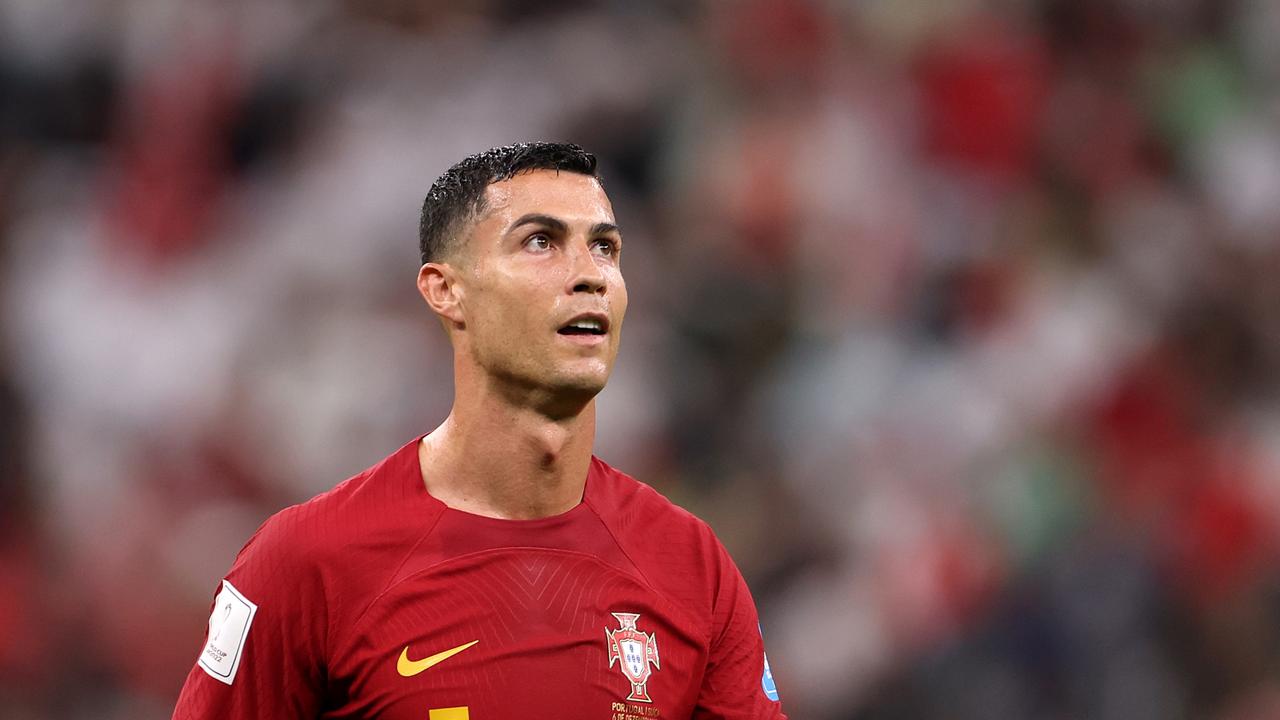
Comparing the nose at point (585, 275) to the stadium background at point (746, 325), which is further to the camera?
the stadium background at point (746, 325)

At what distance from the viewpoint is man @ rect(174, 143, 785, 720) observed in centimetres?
319

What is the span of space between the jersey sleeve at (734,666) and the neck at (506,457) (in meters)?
0.41

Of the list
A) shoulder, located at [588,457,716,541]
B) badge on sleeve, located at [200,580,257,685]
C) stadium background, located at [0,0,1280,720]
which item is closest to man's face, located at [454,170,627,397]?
shoulder, located at [588,457,716,541]

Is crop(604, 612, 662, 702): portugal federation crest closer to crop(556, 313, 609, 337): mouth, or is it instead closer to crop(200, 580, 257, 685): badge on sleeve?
crop(556, 313, 609, 337): mouth

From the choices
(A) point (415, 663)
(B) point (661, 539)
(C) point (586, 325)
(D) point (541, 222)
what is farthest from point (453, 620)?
(D) point (541, 222)

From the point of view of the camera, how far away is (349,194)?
802 centimetres

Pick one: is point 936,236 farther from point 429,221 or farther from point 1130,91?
point 429,221

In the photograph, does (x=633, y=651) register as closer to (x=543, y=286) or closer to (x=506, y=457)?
(x=506, y=457)

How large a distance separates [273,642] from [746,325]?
500 cm

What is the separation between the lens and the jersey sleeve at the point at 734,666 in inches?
137

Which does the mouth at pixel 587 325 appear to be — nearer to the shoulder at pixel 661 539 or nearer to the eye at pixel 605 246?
the eye at pixel 605 246

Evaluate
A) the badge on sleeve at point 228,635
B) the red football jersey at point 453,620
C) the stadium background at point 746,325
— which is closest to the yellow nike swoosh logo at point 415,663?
the red football jersey at point 453,620

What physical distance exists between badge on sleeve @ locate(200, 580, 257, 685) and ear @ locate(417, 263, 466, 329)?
2.28 ft

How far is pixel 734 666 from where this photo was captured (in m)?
3.50
